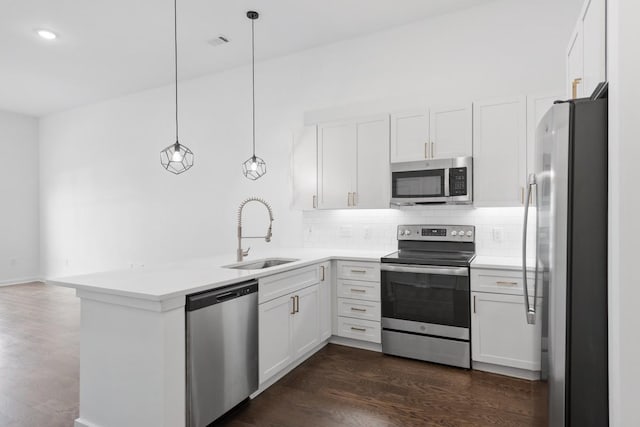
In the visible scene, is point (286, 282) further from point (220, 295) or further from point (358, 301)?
point (358, 301)

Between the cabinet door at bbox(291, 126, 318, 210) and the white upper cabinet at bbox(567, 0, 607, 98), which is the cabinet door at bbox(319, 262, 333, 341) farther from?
the white upper cabinet at bbox(567, 0, 607, 98)

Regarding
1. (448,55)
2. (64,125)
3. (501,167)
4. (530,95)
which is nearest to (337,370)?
(501,167)

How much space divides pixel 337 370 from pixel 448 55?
3116 mm

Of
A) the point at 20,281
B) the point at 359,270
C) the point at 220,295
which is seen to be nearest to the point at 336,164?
the point at 359,270

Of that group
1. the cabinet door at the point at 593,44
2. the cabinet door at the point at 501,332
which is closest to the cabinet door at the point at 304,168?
the cabinet door at the point at 501,332

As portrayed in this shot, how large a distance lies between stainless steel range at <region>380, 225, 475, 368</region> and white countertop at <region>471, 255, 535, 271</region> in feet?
0.25

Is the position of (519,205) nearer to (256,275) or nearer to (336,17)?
(256,275)

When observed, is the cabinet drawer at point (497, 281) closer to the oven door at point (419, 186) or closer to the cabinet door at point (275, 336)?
the oven door at point (419, 186)

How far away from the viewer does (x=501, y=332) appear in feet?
9.46

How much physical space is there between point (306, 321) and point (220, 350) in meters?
1.07

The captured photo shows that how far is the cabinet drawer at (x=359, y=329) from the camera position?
3.38 meters

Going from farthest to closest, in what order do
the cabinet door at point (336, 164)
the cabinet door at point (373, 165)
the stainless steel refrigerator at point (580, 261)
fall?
1. the cabinet door at point (336, 164)
2. the cabinet door at point (373, 165)
3. the stainless steel refrigerator at point (580, 261)

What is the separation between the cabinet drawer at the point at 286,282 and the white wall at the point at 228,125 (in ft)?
3.99

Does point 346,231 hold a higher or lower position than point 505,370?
higher
